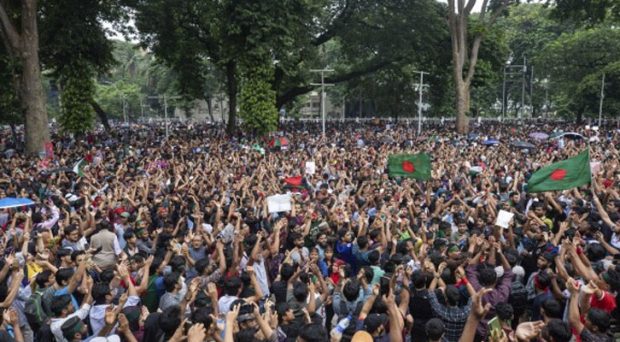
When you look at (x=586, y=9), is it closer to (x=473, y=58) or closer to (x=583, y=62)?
(x=473, y=58)

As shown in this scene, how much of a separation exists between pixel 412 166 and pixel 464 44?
21846mm

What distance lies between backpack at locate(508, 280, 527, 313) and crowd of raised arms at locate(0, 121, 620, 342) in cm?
2

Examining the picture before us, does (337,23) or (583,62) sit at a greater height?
(337,23)

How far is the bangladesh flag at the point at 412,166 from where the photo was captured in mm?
10734

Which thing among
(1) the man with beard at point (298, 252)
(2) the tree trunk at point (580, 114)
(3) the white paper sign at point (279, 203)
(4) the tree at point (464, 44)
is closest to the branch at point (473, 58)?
(4) the tree at point (464, 44)

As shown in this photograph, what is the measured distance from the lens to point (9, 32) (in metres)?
18.7

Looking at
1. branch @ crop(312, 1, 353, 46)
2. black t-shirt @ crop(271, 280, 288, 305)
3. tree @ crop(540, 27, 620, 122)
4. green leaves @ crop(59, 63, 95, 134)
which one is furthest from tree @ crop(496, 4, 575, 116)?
black t-shirt @ crop(271, 280, 288, 305)

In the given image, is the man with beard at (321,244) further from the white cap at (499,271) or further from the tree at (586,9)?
the tree at (586,9)

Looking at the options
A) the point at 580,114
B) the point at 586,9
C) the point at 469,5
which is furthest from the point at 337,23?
the point at 580,114

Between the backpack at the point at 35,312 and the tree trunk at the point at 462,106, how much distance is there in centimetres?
2863

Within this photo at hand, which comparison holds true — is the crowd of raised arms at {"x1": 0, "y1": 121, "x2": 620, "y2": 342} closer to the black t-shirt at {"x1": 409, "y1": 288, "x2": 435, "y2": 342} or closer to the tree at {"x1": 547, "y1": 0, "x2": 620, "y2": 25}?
the black t-shirt at {"x1": 409, "y1": 288, "x2": 435, "y2": 342}

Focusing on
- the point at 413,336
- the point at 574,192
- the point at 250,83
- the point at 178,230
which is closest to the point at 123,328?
the point at 413,336

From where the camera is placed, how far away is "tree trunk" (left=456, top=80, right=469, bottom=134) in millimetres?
30719

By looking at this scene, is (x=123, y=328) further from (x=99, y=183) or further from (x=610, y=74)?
(x=610, y=74)
